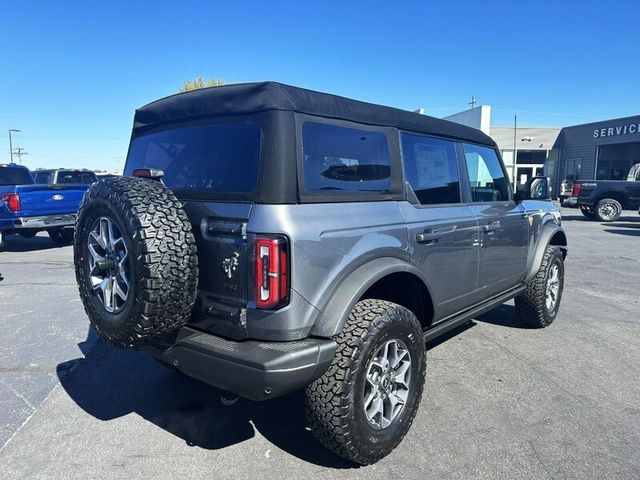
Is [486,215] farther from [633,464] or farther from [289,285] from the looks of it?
[289,285]

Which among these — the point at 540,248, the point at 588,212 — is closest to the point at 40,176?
the point at 540,248

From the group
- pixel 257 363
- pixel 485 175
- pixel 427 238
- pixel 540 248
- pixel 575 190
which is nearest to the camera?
pixel 257 363

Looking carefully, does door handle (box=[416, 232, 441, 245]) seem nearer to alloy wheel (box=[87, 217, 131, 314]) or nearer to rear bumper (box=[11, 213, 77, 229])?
alloy wheel (box=[87, 217, 131, 314])

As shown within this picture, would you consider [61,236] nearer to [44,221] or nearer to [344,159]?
[44,221]

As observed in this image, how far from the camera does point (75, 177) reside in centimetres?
1336

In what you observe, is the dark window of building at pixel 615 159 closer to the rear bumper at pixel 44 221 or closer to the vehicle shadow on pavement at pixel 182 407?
the rear bumper at pixel 44 221

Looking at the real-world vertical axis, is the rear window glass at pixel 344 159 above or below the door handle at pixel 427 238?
above

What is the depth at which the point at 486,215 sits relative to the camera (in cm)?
390

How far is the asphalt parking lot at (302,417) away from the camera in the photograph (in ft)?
8.69

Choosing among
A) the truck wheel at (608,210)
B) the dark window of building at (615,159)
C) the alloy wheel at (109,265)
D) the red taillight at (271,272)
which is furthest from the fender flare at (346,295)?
the dark window of building at (615,159)

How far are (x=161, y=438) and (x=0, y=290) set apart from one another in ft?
17.2

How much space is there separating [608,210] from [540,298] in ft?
50.1

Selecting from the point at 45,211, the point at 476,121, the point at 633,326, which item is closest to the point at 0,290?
the point at 45,211

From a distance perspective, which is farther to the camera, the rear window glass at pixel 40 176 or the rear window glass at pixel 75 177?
the rear window glass at pixel 40 176
